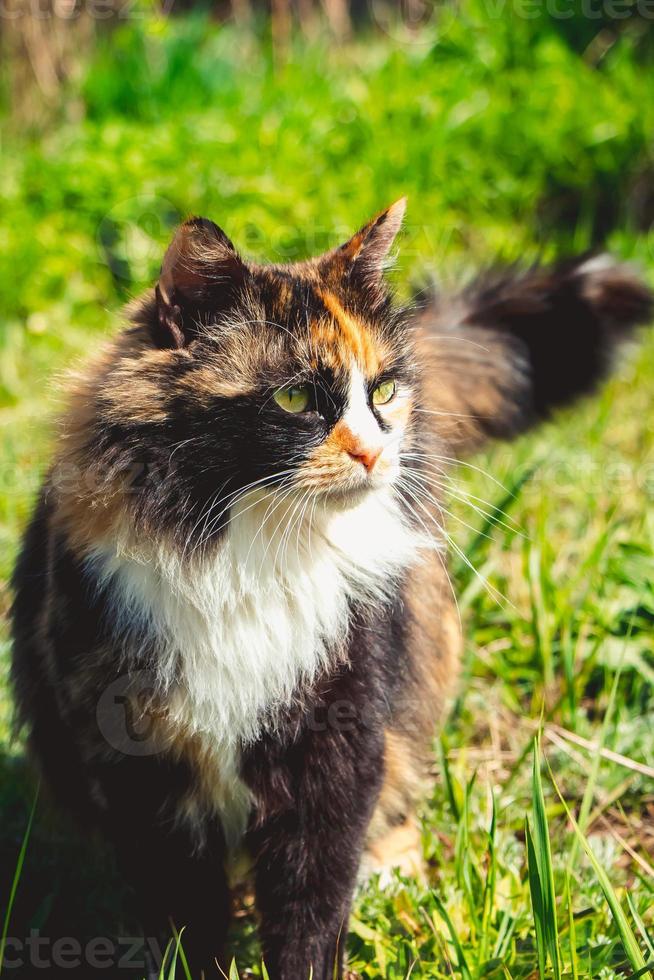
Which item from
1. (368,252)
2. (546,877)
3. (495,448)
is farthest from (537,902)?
(495,448)

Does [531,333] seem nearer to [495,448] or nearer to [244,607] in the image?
[495,448]

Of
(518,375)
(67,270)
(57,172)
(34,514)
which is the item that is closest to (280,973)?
(34,514)

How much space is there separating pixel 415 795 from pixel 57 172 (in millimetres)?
3385

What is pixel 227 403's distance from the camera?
1.57 meters

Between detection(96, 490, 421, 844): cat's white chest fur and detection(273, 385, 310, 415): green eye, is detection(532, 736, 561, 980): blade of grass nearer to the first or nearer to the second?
detection(96, 490, 421, 844): cat's white chest fur

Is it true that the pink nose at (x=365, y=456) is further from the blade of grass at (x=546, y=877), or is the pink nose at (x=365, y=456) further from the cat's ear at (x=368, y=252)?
the blade of grass at (x=546, y=877)

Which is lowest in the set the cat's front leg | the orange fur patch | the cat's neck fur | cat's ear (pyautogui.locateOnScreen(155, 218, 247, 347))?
the cat's front leg

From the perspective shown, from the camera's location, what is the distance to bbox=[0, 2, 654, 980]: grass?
197 cm

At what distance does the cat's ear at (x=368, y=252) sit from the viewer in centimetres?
175

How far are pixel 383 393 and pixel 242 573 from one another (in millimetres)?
394

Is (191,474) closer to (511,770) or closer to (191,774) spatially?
(191,774)

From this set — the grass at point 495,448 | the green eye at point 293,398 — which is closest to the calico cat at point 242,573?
the green eye at point 293,398

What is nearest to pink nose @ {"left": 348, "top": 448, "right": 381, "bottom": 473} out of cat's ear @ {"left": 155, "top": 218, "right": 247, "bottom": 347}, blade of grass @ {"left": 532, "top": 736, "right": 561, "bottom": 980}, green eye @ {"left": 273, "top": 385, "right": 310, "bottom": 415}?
green eye @ {"left": 273, "top": 385, "right": 310, "bottom": 415}

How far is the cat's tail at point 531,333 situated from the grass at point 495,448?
16cm
